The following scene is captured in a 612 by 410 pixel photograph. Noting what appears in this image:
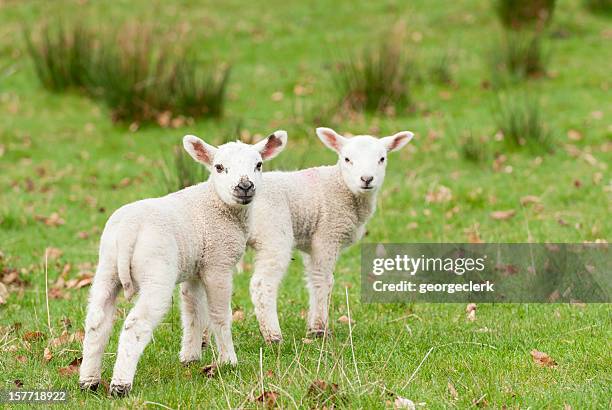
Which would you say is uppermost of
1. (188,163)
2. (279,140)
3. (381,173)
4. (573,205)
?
(279,140)

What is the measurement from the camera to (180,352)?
5164mm

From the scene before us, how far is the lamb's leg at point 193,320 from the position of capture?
16.8ft

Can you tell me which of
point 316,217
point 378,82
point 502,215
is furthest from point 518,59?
point 316,217

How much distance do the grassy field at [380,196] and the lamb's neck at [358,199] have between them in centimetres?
70

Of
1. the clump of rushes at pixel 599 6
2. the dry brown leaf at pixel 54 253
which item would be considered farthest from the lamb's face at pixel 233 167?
the clump of rushes at pixel 599 6

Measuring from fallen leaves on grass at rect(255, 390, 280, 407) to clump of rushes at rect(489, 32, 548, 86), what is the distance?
398 inches

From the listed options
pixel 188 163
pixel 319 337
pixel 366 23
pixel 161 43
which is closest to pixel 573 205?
pixel 188 163

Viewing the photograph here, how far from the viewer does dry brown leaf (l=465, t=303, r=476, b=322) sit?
5.97 m

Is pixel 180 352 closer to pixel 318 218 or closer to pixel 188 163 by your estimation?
pixel 318 218

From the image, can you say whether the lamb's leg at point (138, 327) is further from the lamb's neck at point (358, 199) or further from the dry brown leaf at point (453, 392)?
the lamb's neck at point (358, 199)

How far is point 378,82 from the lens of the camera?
1238 centimetres

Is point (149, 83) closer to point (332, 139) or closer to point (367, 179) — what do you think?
point (332, 139)

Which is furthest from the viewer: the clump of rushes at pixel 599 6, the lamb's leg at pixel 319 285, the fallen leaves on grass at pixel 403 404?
the clump of rushes at pixel 599 6

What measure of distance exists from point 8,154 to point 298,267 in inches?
215
